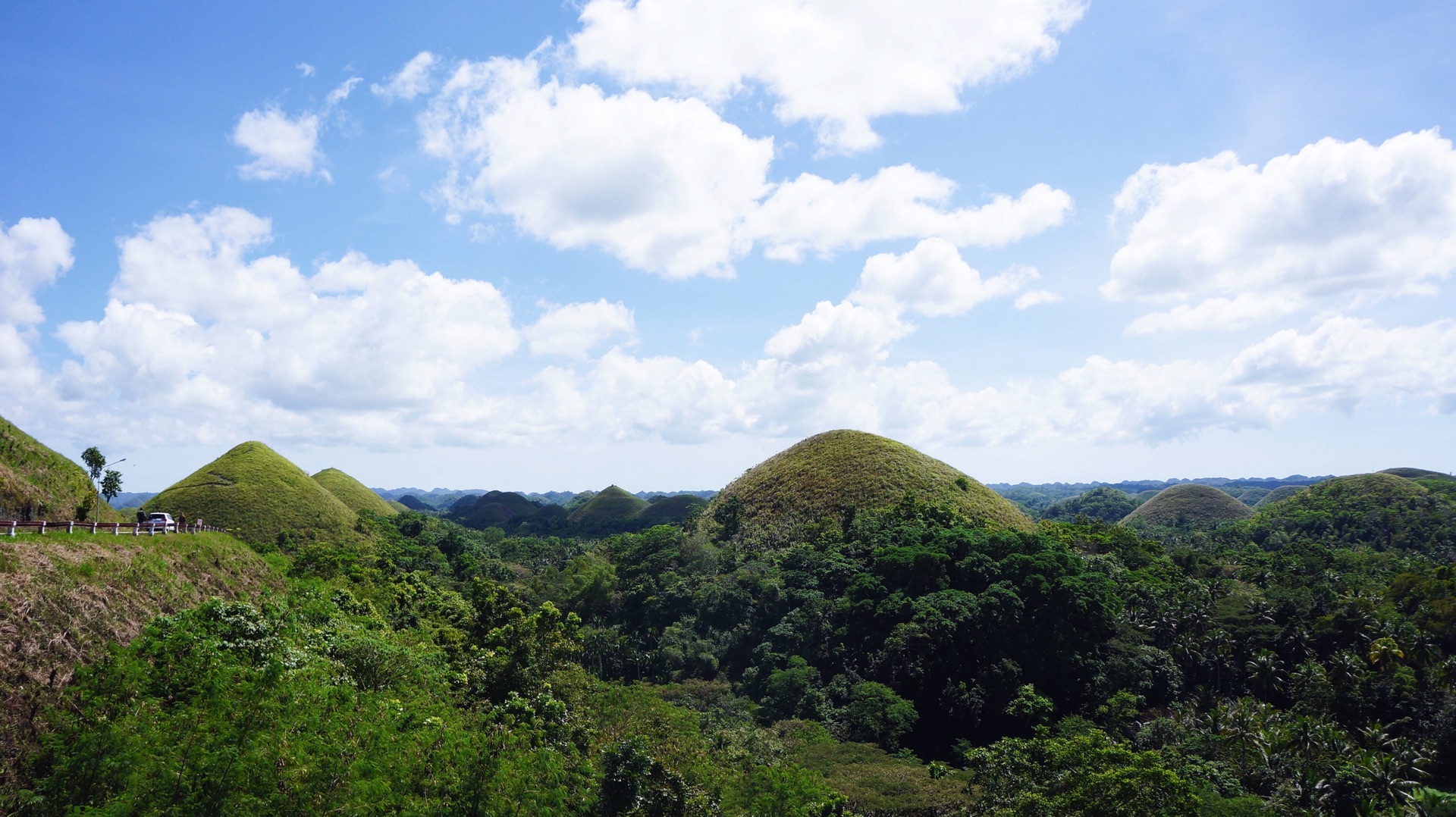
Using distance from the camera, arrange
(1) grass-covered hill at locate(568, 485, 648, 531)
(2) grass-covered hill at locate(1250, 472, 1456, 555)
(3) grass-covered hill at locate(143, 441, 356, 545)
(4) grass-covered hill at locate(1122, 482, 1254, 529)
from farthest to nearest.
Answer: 1. (1) grass-covered hill at locate(568, 485, 648, 531)
2. (4) grass-covered hill at locate(1122, 482, 1254, 529)
3. (2) grass-covered hill at locate(1250, 472, 1456, 555)
4. (3) grass-covered hill at locate(143, 441, 356, 545)

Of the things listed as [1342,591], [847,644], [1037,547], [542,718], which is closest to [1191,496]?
[1342,591]

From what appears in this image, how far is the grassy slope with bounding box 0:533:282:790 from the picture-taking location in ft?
44.7

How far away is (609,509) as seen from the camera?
591 ft

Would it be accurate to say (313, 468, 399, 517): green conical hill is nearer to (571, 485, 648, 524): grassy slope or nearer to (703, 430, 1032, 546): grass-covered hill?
(703, 430, 1032, 546): grass-covered hill

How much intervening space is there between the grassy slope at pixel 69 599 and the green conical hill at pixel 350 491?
272 feet

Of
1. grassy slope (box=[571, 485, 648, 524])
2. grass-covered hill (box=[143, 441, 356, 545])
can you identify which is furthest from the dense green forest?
grassy slope (box=[571, 485, 648, 524])

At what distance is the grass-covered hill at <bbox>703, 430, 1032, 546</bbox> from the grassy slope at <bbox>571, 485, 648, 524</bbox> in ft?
293

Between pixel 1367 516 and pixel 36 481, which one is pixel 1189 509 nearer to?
pixel 1367 516

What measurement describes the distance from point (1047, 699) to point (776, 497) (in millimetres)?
39484

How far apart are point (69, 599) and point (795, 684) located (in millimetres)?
35007

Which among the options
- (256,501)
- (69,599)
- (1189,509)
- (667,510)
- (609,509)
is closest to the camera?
(69,599)

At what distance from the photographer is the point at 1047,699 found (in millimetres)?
41438

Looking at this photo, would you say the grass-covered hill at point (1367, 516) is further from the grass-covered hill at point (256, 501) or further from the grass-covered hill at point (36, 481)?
the grass-covered hill at point (36, 481)

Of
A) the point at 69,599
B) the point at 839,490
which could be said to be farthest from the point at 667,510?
the point at 69,599
